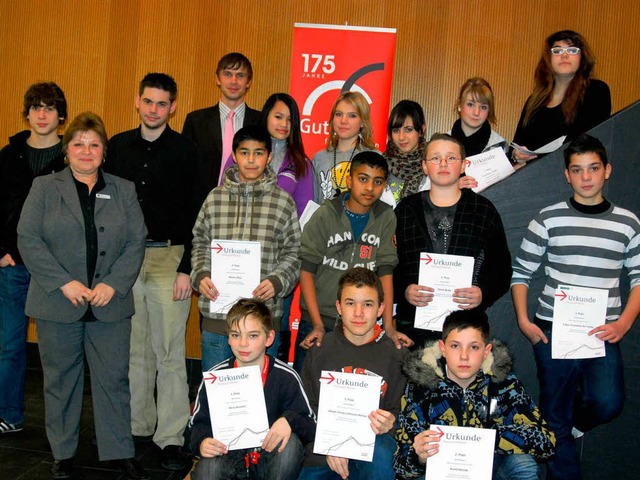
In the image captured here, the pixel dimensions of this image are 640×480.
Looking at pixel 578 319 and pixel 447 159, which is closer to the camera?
pixel 578 319

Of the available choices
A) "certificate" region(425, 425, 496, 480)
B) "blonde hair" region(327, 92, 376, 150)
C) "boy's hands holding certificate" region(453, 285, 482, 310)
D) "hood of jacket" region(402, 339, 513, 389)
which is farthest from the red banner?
"certificate" region(425, 425, 496, 480)

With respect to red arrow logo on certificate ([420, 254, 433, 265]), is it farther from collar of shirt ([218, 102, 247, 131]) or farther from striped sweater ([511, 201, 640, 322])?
collar of shirt ([218, 102, 247, 131])

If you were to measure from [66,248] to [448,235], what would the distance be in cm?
202

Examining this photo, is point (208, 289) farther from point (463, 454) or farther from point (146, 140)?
point (463, 454)

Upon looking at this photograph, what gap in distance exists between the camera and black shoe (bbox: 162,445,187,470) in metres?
3.87

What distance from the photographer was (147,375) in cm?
421

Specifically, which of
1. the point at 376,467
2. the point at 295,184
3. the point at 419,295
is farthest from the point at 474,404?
the point at 295,184

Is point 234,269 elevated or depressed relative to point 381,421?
elevated

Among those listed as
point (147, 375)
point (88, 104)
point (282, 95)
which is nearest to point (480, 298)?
point (282, 95)

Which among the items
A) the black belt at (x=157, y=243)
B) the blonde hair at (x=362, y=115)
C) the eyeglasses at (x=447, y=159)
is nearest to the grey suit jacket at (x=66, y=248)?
the black belt at (x=157, y=243)

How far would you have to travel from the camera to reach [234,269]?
3.58 meters

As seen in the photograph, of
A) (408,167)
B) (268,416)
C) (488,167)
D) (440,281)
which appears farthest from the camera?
(408,167)

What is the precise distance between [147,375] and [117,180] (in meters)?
1.27

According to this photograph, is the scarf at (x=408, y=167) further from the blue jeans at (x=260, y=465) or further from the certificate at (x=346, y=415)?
the blue jeans at (x=260, y=465)
